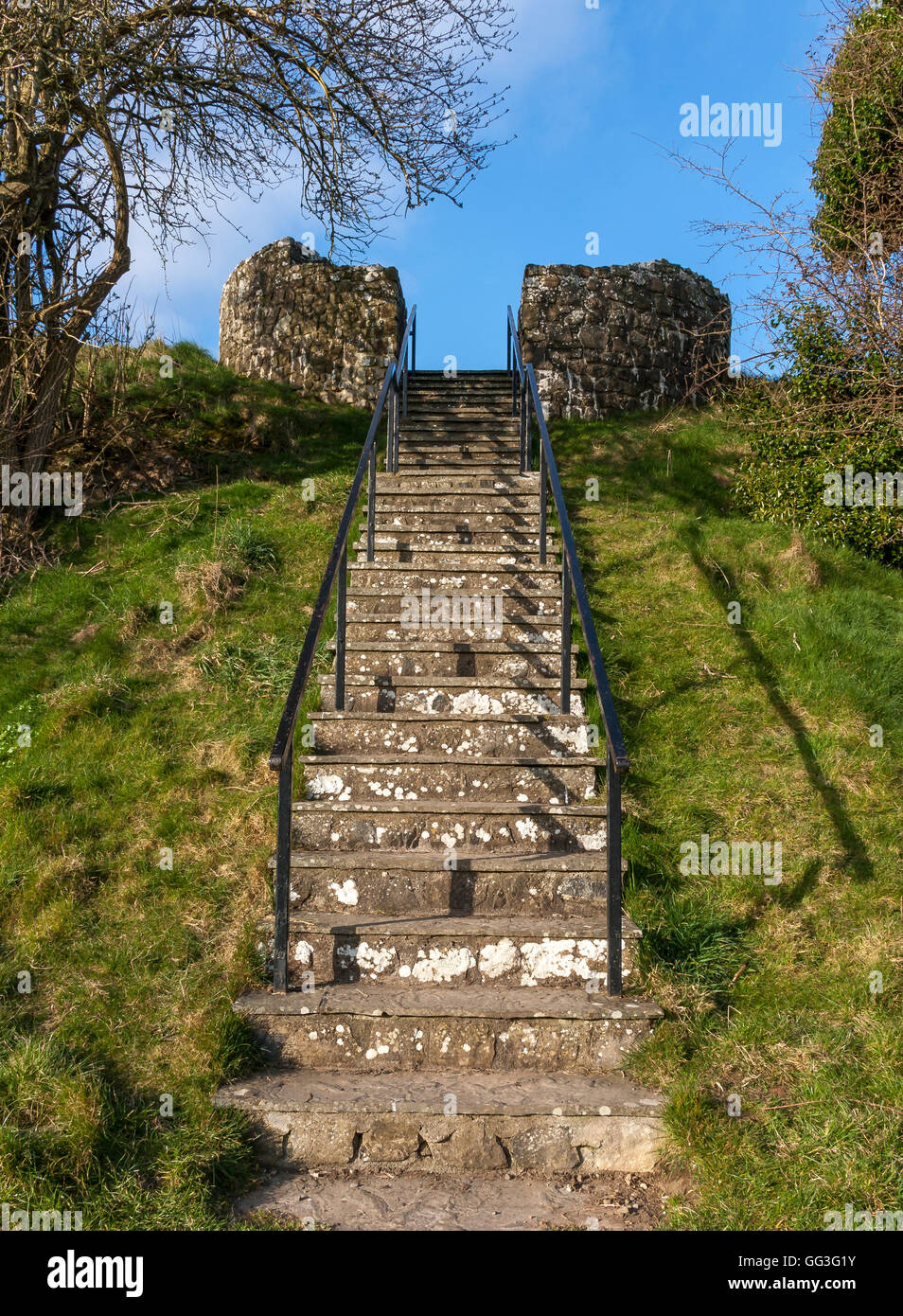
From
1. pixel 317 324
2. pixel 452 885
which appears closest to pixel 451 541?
pixel 452 885

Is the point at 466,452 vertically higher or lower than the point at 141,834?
higher

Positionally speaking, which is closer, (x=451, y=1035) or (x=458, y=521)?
(x=451, y=1035)

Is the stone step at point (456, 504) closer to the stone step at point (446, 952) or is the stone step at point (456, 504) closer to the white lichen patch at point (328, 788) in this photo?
the white lichen patch at point (328, 788)

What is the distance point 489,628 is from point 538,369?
5.81m

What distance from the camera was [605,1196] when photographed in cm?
285

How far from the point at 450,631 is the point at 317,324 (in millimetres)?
6627

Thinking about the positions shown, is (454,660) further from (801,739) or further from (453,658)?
(801,739)

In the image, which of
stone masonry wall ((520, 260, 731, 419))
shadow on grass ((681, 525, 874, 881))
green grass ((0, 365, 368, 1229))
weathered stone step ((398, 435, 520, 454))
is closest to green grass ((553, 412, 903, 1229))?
shadow on grass ((681, 525, 874, 881))

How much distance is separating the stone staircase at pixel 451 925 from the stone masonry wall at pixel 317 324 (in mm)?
5553

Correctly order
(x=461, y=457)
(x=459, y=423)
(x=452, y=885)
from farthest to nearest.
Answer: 1. (x=459, y=423)
2. (x=461, y=457)
3. (x=452, y=885)

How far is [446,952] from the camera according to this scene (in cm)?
363

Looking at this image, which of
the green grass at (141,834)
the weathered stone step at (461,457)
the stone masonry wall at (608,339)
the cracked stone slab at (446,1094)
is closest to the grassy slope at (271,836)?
the green grass at (141,834)
